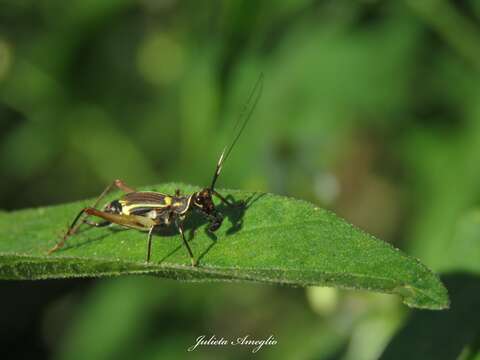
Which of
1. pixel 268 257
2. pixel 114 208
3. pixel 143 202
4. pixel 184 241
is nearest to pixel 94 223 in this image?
pixel 114 208

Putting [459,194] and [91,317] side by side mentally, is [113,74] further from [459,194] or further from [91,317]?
[459,194]

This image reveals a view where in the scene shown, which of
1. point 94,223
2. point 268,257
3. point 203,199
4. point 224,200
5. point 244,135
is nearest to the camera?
point 268,257

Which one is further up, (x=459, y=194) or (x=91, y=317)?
(x=459, y=194)

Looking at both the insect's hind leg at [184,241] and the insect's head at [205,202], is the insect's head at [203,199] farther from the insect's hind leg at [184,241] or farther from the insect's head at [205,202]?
the insect's hind leg at [184,241]

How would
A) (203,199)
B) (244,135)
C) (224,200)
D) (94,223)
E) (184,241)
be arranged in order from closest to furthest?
1. (184,241)
2. (224,200)
3. (94,223)
4. (203,199)
5. (244,135)

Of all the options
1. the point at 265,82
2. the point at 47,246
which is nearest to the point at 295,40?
the point at 265,82

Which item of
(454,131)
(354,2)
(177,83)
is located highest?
(354,2)

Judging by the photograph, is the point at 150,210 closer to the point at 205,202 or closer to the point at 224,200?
the point at 205,202

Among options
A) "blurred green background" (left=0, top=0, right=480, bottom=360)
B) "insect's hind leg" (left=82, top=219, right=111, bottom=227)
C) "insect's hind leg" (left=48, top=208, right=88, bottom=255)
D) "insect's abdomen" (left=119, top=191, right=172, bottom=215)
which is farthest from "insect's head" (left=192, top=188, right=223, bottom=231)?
"blurred green background" (left=0, top=0, right=480, bottom=360)
